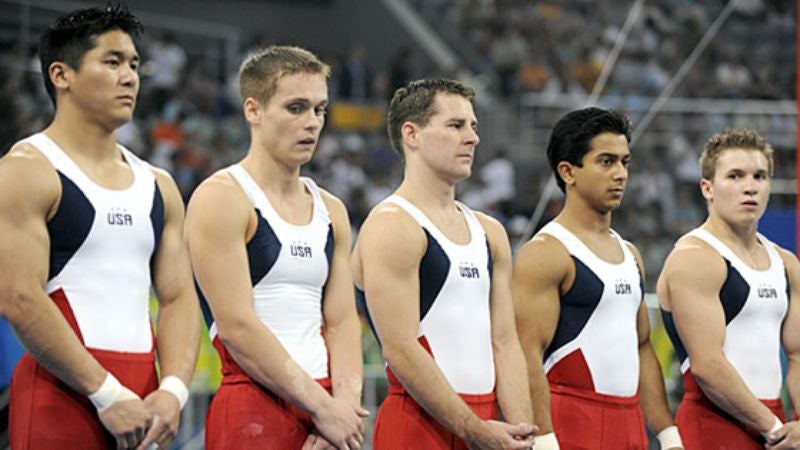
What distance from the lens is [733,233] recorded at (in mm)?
5973

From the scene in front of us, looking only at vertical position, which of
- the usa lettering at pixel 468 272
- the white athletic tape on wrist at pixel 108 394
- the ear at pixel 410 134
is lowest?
the white athletic tape on wrist at pixel 108 394

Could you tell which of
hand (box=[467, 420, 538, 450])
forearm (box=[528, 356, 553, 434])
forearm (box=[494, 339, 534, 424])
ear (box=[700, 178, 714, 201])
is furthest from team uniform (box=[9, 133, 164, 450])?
ear (box=[700, 178, 714, 201])

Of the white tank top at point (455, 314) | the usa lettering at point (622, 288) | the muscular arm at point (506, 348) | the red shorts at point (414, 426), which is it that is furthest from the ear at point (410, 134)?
the usa lettering at point (622, 288)

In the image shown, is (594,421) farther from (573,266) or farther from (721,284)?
(721,284)

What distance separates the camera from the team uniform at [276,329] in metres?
4.60

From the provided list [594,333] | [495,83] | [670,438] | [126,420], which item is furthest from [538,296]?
[495,83]

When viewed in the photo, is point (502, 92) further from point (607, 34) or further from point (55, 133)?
point (55, 133)

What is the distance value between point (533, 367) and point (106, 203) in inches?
71.8

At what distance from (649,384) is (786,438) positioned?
1.95 ft

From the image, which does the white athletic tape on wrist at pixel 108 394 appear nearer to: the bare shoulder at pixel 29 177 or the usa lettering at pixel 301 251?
the bare shoulder at pixel 29 177

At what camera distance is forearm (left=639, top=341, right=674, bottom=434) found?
5.78 metres

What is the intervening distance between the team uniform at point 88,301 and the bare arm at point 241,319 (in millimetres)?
214

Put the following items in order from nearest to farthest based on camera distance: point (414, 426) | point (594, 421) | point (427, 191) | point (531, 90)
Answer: point (414, 426), point (427, 191), point (594, 421), point (531, 90)

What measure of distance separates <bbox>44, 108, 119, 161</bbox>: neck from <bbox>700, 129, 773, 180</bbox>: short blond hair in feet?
9.19
